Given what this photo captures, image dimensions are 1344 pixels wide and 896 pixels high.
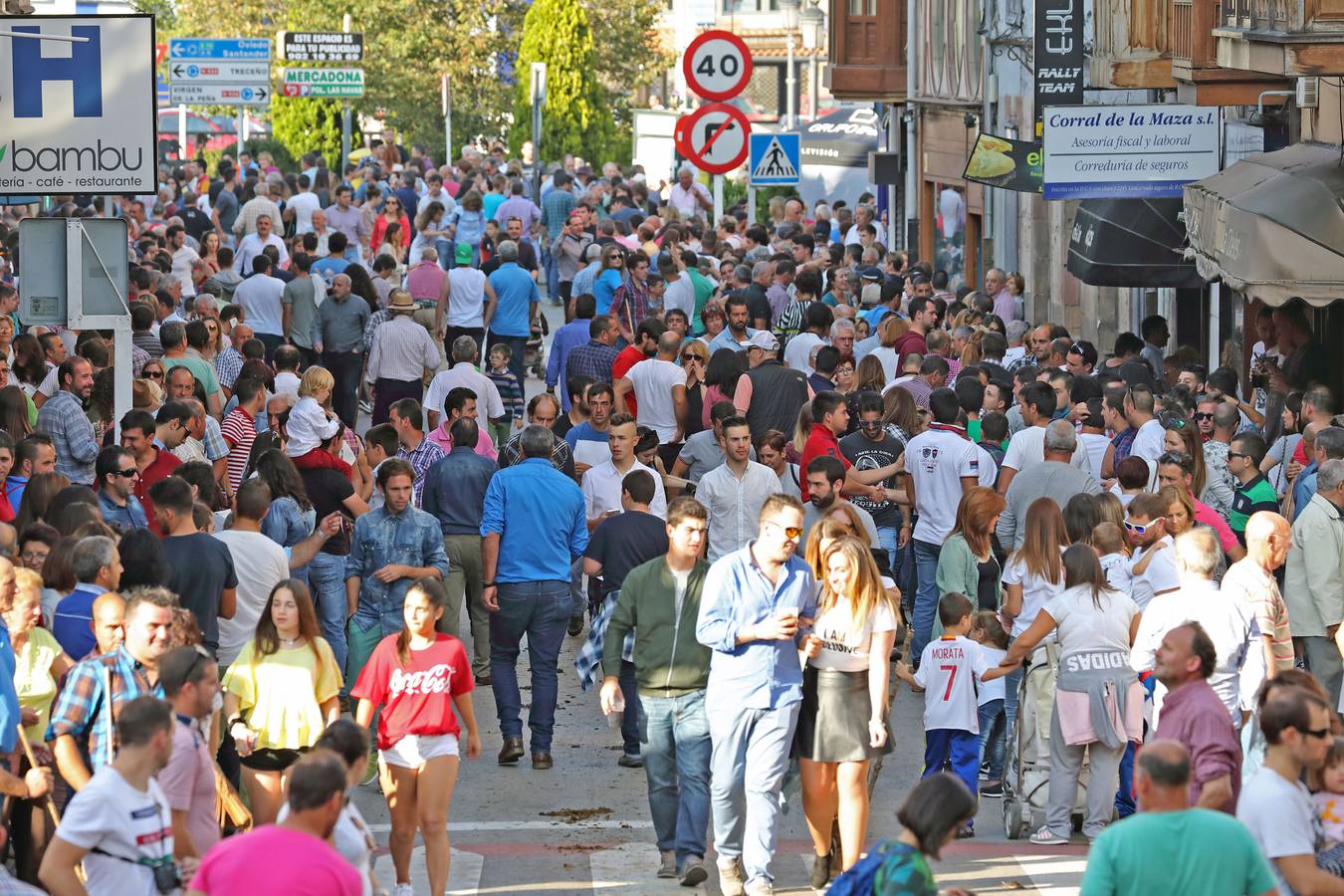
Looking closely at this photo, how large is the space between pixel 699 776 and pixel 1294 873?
3.50 m

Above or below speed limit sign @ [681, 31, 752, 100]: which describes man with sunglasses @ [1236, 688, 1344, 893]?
below

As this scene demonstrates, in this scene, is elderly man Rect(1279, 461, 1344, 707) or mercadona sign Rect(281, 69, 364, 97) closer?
elderly man Rect(1279, 461, 1344, 707)

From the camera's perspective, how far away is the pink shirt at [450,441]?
1419 cm

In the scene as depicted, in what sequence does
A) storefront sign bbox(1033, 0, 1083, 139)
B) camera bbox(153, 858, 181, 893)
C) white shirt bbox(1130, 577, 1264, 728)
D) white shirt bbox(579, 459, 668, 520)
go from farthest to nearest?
storefront sign bbox(1033, 0, 1083, 139), white shirt bbox(579, 459, 668, 520), white shirt bbox(1130, 577, 1264, 728), camera bbox(153, 858, 181, 893)

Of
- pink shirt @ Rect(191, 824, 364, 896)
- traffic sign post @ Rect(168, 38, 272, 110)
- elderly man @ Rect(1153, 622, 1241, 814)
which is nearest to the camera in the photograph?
pink shirt @ Rect(191, 824, 364, 896)

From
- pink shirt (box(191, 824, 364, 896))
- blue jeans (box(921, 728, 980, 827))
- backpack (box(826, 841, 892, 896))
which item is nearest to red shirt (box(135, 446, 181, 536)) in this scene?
blue jeans (box(921, 728, 980, 827))

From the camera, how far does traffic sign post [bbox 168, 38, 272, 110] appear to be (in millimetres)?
45844

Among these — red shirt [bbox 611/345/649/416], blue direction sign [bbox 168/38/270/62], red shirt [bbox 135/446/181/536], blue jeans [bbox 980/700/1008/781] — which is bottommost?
blue jeans [bbox 980/700/1008/781]

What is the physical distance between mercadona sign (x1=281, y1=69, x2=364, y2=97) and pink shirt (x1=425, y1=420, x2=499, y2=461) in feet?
110

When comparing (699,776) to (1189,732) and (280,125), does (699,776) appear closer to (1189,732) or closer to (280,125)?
(1189,732)

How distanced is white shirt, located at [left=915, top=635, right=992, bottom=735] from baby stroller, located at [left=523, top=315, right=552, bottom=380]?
1265 centimetres

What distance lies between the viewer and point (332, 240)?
21438 millimetres

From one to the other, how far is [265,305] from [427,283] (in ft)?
7.27

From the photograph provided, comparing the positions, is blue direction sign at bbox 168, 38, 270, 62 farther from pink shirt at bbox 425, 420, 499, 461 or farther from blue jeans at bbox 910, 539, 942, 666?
blue jeans at bbox 910, 539, 942, 666
